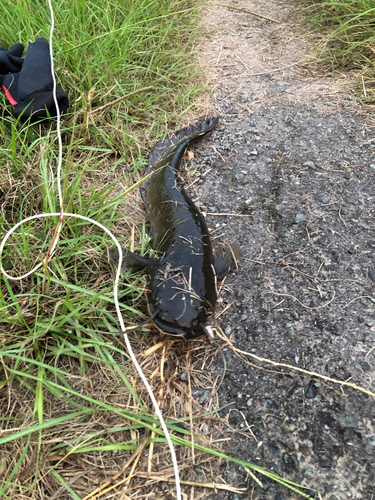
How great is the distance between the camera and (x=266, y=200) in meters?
2.76

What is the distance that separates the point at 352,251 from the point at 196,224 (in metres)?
1.14

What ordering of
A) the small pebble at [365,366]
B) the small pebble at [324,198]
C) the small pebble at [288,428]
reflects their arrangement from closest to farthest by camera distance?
the small pebble at [288,428]
the small pebble at [365,366]
the small pebble at [324,198]

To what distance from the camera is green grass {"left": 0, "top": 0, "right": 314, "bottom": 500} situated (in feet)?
5.06

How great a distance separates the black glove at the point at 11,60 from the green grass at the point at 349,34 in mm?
3182

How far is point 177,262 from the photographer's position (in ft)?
6.78

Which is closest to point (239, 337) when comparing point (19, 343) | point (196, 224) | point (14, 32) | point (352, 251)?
point (196, 224)

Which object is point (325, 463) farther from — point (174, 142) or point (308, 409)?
point (174, 142)

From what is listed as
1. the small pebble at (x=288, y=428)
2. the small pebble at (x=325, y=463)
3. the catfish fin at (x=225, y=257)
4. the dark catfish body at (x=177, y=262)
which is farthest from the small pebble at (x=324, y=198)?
the small pebble at (x=325, y=463)

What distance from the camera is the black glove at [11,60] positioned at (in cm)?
268

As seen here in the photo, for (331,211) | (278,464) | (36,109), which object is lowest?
(278,464)

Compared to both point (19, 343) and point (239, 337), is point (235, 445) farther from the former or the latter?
point (19, 343)

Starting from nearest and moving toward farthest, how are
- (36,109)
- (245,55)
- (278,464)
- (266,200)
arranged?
(278,464), (36,109), (266,200), (245,55)

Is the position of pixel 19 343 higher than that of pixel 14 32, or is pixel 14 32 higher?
pixel 14 32

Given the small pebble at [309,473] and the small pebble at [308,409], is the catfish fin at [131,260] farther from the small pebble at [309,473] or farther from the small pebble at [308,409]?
the small pebble at [309,473]
